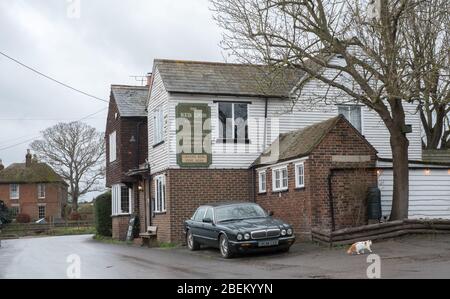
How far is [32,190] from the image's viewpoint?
79.8 m

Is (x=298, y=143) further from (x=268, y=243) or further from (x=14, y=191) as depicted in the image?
(x=14, y=191)

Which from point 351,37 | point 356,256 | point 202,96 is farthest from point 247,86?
point 356,256

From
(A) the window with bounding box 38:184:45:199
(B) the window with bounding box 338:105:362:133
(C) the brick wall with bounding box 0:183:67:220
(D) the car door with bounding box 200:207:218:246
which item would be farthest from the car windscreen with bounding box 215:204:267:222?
(A) the window with bounding box 38:184:45:199

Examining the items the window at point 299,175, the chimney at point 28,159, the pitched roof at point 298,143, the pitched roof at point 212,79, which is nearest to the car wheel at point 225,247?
the window at point 299,175

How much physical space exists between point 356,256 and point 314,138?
282 inches

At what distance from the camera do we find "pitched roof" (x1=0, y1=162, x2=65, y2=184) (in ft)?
262

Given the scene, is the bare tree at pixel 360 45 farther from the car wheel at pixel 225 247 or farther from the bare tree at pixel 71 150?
the bare tree at pixel 71 150

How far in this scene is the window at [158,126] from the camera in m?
27.6

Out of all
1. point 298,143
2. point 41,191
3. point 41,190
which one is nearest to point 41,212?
point 41,191

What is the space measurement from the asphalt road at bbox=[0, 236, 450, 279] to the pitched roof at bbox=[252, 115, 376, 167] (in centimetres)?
367

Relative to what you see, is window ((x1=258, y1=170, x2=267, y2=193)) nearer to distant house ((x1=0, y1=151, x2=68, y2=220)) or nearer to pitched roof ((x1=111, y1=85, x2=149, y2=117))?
pitched roof ((x1=111, y1=85, x2=149, y2=117))

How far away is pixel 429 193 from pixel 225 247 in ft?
28.2

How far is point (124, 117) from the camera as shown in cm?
3294
